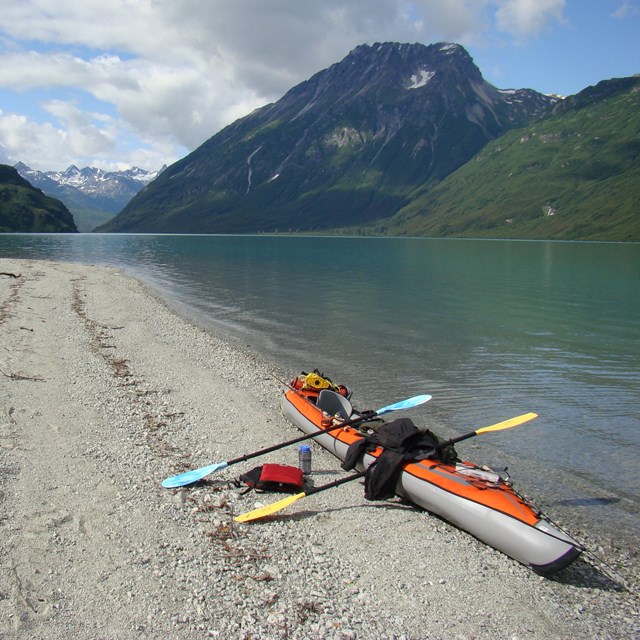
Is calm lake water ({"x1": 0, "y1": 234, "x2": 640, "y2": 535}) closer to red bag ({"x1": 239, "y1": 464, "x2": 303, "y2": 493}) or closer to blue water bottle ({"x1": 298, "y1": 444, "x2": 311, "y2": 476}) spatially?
blue water bottle ({"x1": 298, "y1": 444, "x2": 311, "y2": 476})

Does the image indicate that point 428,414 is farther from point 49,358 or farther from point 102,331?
point 102,331

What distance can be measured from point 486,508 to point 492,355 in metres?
17.4

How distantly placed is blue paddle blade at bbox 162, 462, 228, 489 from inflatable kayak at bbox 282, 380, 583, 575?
3.32 meters

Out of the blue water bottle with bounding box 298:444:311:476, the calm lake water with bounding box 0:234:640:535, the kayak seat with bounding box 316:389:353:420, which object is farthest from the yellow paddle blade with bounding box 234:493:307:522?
the calm lake water with bounding box 0:234:640:535

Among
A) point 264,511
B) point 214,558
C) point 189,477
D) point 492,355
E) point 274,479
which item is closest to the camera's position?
point 214,558

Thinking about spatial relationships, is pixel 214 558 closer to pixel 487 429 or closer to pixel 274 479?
pixel 274 479

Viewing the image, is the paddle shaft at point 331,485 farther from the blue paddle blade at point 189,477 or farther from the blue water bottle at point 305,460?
the blue paddle blade at point 189,477

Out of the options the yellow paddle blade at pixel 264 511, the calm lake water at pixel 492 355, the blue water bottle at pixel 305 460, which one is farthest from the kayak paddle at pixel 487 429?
the yellow paddle blade at pixel 264 511

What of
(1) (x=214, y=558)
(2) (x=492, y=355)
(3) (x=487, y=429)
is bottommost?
(2) (x=492, y=355)

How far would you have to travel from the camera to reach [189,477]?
11.1m

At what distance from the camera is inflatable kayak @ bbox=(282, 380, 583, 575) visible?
28.8 ft

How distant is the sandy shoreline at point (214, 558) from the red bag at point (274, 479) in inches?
13.6

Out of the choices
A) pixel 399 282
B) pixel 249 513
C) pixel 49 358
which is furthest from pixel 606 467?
pixel 399 282

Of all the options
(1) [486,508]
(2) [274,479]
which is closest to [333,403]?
(2) [274,479]
